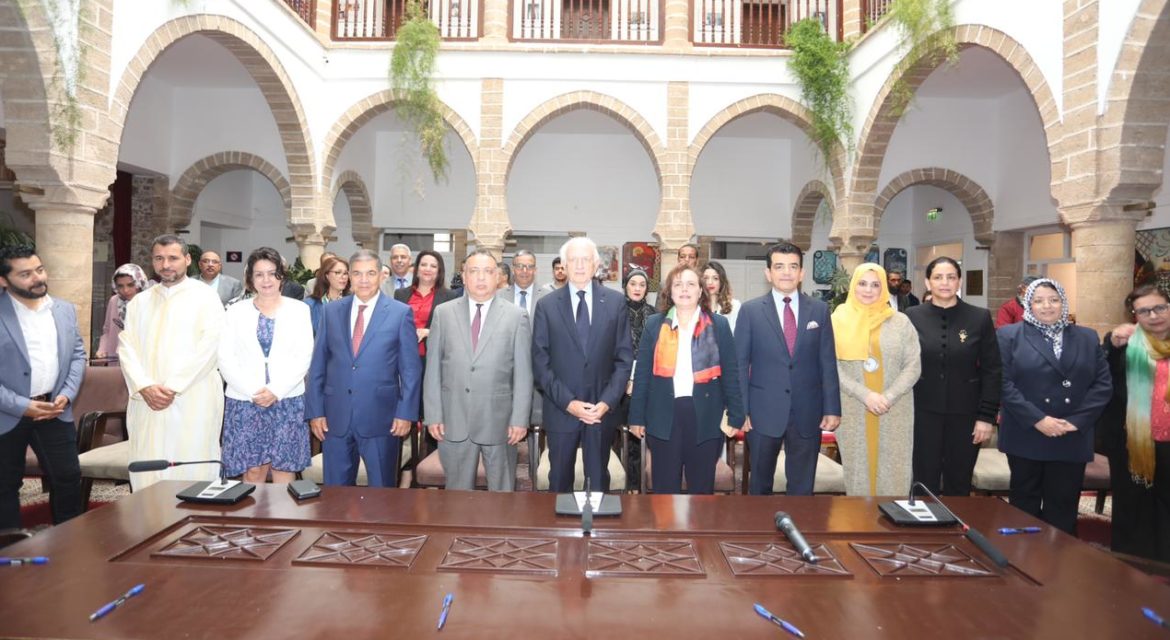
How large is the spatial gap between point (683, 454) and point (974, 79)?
28.1ft

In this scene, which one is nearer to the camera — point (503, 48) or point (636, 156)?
point (503, 48)

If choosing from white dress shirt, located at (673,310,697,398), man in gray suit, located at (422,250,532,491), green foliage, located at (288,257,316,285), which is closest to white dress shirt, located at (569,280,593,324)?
man in gray suit, located at (422,250,532,491)

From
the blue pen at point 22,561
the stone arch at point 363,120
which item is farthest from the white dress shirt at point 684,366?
the stone arch at point 363,120

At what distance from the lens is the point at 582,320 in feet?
11.4

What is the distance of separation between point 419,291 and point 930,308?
320cm

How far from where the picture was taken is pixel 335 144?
9.45 meters

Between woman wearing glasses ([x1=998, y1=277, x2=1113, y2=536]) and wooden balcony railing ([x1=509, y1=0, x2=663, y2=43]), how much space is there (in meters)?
7.12

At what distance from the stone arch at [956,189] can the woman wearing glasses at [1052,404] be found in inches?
283

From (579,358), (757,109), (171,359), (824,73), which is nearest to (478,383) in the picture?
(579,358)

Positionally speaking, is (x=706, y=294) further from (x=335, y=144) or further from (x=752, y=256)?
(x=752, y=256)

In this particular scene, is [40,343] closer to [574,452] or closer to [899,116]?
[574,452]

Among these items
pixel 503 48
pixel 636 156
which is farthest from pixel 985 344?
pixel 636 156

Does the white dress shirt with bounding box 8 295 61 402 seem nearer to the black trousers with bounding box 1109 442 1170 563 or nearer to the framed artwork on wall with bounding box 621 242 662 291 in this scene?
the black trousers with bounding box 1109 442 1170 563

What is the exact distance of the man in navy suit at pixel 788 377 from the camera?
3443 mm
